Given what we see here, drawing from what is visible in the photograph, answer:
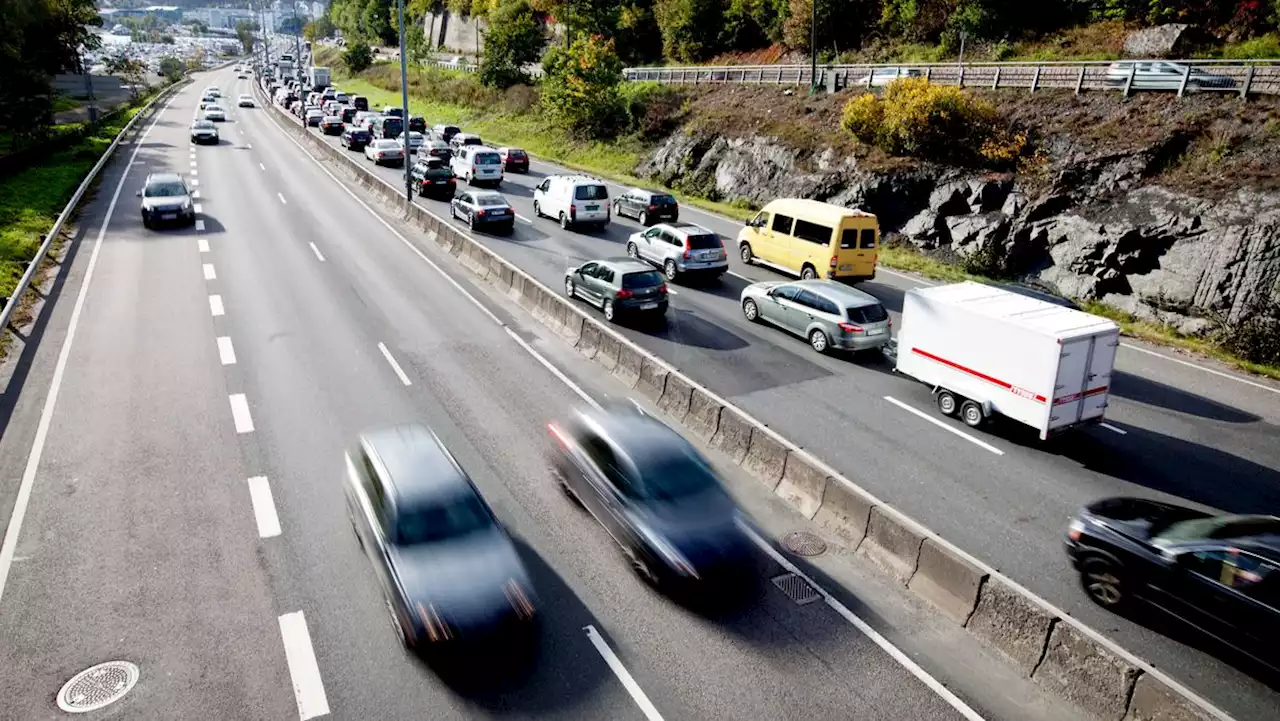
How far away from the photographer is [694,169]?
4128 cm

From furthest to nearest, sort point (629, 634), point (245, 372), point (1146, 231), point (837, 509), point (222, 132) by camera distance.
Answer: point (222, 132) < point (1146, 231) < point (245, 372) < point (837, 509) < point (629, 634)

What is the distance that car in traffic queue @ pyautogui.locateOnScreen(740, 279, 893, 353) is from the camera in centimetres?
1791

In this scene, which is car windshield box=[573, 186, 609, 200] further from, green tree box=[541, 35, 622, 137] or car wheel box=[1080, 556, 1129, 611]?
car wheel box=[1080, 556, 1129, 611]

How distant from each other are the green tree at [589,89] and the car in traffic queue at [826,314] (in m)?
33.6

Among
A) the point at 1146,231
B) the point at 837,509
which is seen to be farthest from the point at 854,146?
the point at 837,509

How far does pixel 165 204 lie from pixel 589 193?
51.2 feet

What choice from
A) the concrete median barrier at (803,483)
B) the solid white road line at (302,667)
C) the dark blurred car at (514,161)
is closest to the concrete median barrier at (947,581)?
the concrete median barrier at (803,483)

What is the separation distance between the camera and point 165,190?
2814 centimetres

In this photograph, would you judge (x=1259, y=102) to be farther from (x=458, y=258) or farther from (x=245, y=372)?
(x=245, y=372)

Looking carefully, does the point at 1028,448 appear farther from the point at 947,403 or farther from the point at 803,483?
the point at 803,483

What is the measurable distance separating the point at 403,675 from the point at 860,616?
5489 mm

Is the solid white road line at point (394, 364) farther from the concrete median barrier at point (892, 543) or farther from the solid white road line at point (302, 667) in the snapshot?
the concrete median barrier at point (892, 543)

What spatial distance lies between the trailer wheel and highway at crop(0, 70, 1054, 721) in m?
2.65

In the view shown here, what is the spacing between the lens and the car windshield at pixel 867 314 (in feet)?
58.7
